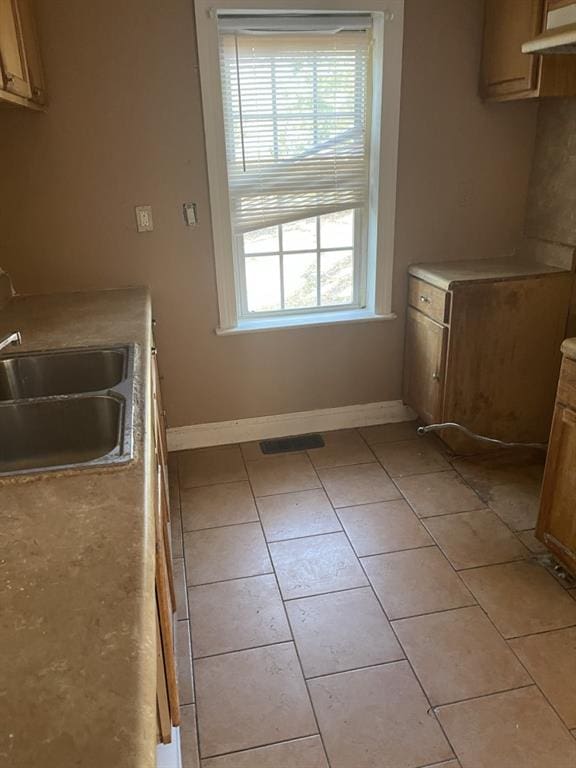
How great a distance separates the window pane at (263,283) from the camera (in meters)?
2.99

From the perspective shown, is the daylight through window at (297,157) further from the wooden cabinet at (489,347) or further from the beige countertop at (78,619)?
the beige countertop at (78,619)

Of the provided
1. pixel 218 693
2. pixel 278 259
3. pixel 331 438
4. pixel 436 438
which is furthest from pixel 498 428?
pixel 218 693

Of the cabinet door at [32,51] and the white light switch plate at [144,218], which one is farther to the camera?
the white light switch plate at [144,218]

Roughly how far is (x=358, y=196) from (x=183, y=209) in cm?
90

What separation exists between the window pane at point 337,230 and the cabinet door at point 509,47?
877mm

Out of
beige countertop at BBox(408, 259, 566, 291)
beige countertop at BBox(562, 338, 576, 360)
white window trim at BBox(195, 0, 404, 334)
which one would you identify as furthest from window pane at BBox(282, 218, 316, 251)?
beige countertop at BBox(562, 338, 576, 360)

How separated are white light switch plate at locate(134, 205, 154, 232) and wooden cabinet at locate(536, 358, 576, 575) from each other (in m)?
1.89

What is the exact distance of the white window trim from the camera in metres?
2.52

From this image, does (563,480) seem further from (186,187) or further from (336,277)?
(186,187)

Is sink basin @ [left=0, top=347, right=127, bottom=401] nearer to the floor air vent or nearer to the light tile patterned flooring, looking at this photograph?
the light tile patterned flooring

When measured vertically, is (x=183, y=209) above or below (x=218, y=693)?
above

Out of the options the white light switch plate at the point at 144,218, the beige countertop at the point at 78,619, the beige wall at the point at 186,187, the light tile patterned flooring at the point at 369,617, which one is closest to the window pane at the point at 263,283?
the beige wall at the point at 186,187

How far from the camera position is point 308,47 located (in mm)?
2654

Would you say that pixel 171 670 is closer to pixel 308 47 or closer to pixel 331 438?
pixel 331 438
